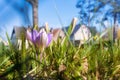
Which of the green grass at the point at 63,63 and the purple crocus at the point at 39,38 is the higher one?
the purple crocus at the point at 39,38

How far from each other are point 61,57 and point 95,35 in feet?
0.77

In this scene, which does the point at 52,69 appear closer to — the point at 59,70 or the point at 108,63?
the point at 59,70

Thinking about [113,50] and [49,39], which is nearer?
[49,39]

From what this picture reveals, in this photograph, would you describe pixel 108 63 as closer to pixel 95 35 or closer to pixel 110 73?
pixel 110 73

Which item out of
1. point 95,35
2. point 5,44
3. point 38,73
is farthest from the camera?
point 95,35

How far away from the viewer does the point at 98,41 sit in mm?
706

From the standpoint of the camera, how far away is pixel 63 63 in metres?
0.54

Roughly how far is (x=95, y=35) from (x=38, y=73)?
307mm

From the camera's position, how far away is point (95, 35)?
2.47 ft

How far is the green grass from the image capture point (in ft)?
1.65

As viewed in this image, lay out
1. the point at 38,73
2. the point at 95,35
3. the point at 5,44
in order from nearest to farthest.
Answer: the point at 38,73 → the point at 5,44 → the point at 95,35

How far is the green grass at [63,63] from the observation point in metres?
0.50

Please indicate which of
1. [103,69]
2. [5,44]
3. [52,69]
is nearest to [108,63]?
[103,69]

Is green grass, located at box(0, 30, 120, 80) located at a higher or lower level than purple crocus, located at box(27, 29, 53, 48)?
lower
